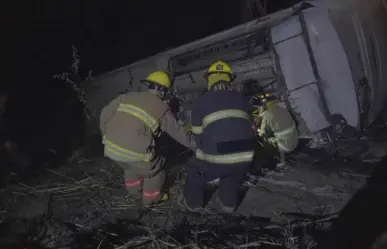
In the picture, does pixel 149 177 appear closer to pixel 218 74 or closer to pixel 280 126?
pixel 218 74

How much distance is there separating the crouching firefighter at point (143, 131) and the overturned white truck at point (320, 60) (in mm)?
1528

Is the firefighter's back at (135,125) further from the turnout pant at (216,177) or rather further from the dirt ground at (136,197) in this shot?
the dirt ground at (136,197)

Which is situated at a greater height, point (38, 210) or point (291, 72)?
point (291, 72)

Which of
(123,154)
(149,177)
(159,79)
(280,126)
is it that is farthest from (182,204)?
(280,126)

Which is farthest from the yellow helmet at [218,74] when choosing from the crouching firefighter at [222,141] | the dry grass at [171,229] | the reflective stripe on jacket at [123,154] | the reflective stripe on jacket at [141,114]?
the dry grass at [171,229]

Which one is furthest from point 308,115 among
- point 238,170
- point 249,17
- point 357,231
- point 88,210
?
point 249,17

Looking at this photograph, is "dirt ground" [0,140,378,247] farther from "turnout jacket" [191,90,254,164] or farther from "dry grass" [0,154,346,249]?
"turnout jacket" [191,90,254,164]

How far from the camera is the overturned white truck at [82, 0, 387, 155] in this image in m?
4.40

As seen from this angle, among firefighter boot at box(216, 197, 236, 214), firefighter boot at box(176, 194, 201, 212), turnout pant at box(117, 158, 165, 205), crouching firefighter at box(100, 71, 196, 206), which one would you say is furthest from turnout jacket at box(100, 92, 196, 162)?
firefighter boot at box(216, 197, 236, 214)

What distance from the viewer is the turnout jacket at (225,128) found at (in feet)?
11.3

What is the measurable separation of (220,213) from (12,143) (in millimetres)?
3525

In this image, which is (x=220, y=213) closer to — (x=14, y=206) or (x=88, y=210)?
(x=88, y=210)

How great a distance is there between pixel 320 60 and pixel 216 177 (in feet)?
6.56

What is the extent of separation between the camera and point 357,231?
303 centimetres
